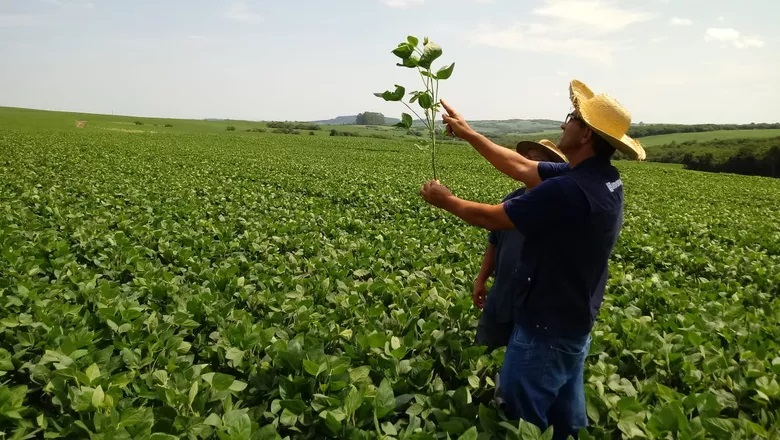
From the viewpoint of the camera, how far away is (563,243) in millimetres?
2406

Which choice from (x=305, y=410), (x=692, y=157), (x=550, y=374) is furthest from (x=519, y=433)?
(x=692, y=157)

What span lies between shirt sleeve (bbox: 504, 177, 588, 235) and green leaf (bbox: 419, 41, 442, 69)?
0.85 metres

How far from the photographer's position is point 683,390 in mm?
3449

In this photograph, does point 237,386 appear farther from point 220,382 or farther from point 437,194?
point 437,194

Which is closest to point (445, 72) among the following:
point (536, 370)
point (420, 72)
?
point (420, 72)

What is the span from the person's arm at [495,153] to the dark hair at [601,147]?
2.48 feet

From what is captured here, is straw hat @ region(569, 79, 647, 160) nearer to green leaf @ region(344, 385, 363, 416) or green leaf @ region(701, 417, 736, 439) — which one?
green leaf @ region(701, 417, 736, 439)

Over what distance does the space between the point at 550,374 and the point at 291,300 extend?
7.96ft

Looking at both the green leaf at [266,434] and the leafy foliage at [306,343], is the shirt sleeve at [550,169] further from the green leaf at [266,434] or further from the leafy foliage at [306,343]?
the green leaf at [266,434]

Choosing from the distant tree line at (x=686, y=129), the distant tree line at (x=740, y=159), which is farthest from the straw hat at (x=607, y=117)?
the distant tree line at (x=686, y=129)

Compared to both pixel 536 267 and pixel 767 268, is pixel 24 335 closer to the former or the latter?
pixel 536 267

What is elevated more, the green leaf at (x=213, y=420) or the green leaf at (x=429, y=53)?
the green leaf at (x=429, y=53)

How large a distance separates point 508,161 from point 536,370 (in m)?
1.53

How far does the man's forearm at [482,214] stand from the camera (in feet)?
7.86
